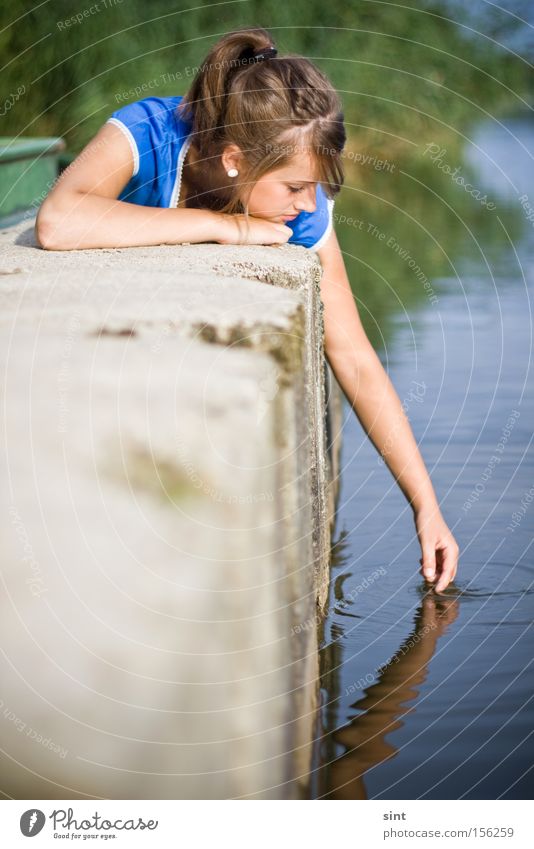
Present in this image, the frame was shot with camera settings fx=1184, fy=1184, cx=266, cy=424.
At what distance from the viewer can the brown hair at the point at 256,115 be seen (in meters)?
2.29

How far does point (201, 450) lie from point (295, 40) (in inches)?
421

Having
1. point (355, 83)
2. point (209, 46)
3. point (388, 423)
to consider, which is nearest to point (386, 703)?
point (388, 423)

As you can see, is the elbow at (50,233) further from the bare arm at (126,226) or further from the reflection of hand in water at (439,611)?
the reflection of hand in water at (439,611)

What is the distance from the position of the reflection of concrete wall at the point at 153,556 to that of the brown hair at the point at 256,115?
2.80 ft

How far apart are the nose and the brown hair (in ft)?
0.09

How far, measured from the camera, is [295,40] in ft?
37.6

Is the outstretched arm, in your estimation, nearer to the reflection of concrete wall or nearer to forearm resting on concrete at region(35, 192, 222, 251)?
forearm resting on concrete at region(35, 192, 222, 251)

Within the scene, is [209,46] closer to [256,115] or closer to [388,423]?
[256,115]

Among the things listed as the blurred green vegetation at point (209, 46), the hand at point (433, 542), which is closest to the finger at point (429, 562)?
the hand at point (433, 542)

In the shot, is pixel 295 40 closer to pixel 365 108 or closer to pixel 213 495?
pixel 365 108

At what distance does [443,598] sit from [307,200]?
102 centimetres

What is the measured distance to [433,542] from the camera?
236cm

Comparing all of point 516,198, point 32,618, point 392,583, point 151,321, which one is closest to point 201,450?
point 151,321

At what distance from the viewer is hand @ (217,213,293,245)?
2238mm
